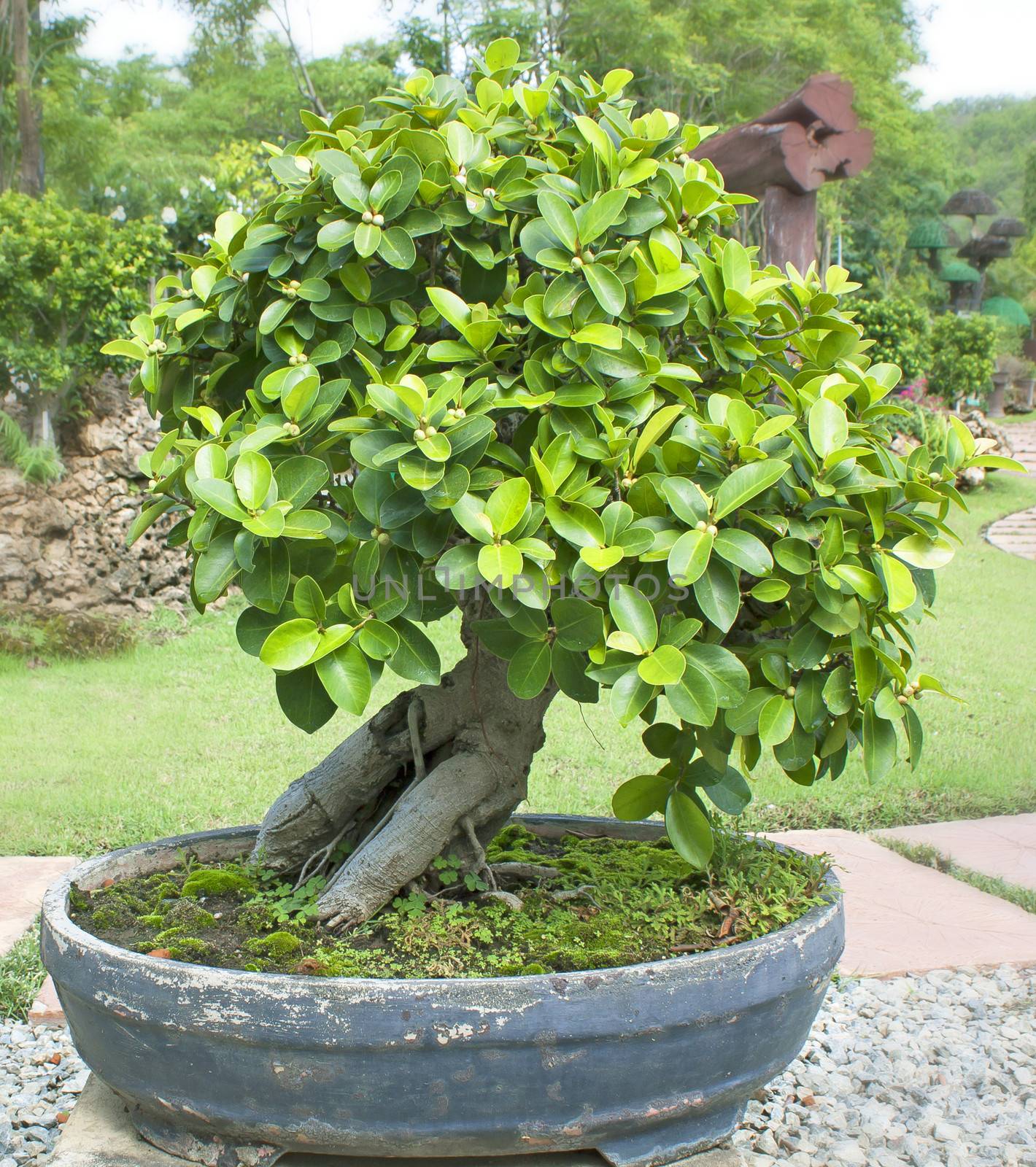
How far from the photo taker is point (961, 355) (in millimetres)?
11648

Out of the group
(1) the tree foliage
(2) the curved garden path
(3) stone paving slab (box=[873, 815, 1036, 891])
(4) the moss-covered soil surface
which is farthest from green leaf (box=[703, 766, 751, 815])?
(2) the curved garden path

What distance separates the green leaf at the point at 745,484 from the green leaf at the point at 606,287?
0.81 ft

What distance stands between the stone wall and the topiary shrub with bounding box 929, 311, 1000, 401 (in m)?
8.76

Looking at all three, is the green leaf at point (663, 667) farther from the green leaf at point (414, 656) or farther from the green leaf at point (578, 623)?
the green leaf at point (414, 656)

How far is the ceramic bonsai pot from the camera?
1.23 m

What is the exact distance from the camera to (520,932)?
1526 millimetres

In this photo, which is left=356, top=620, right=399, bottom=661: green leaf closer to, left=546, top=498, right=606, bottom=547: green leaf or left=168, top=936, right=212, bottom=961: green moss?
left=546, top=498, right=606, bottom=547: green leaf

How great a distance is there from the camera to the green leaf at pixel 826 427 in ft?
4.38

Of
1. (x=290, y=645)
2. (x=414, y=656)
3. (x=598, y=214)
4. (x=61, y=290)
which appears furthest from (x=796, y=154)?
(x=290, y=645)

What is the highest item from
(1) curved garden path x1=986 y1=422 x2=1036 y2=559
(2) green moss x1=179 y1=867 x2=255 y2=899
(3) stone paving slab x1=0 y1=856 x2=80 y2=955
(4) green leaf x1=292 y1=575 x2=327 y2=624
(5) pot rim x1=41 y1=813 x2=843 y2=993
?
(4) green leaf x1=292 y1=575 x2=327 y2=624

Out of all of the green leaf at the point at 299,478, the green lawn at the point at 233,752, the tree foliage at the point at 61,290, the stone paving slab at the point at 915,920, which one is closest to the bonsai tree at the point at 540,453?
the green leaf at the point at 299,478

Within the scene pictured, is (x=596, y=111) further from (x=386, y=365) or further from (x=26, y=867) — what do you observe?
(x=26, y=867)

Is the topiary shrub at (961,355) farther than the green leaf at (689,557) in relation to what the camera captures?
Yes

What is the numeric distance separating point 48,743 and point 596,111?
343cm
